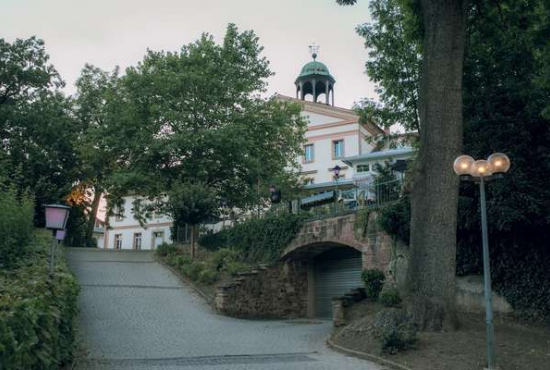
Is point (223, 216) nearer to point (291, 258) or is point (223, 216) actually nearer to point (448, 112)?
point (291, 258)

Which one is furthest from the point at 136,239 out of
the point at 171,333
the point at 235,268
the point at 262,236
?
the point at 171,333

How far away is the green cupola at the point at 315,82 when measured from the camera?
156ft

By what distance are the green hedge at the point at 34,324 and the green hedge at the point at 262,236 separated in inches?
459

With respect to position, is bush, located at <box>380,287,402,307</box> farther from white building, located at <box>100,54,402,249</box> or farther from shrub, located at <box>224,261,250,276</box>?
white building, located at <box>100,54,402,249</box>

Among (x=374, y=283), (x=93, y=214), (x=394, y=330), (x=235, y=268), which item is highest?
(x=93, y=214)

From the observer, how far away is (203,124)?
26594 mm

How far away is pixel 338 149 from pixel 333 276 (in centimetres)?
2454

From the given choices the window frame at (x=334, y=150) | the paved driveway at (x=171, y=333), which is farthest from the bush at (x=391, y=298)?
the window frame at (x=334, y=150)

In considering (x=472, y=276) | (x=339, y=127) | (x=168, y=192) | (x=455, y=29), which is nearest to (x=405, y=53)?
(x=455, y=29)

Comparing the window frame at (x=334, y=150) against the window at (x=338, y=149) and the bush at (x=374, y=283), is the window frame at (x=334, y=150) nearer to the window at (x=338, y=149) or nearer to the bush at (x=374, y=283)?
the window at (x=338, y=149)

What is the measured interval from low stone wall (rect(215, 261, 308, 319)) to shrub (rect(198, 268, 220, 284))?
1498mm

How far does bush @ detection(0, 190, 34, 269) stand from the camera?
12258 millimetres

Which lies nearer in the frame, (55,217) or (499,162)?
(499,162)

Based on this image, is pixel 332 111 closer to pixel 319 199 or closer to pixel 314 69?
pixel 314 69
